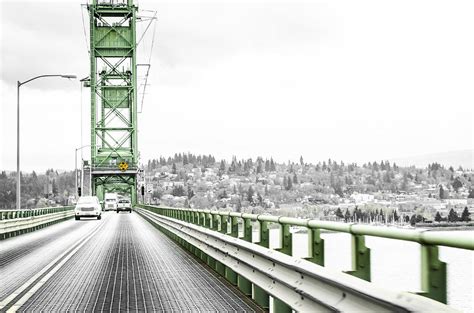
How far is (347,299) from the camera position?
20.6 ft

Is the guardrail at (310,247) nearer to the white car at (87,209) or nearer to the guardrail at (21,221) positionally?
the guardrail at (21,221)

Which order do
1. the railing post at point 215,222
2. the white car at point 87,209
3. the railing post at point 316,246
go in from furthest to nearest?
1. the white car at point 87,209
2. the railing post at point 215,222
3. the railing post at point 316,246

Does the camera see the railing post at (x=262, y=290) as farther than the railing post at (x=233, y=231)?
No

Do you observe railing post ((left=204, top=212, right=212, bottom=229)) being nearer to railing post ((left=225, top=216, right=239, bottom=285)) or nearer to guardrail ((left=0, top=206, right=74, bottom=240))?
railing post ((left=225, top=216, right=239, bottom=285))

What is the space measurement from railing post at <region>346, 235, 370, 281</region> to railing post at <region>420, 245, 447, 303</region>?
5.16 ft

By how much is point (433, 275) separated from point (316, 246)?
3.45 m

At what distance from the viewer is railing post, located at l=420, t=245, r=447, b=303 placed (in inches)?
191

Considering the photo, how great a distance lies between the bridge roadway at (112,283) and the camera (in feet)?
35.3

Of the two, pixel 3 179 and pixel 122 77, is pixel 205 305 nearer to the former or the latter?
pixel 122 77

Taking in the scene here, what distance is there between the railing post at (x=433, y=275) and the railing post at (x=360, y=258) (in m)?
1.57

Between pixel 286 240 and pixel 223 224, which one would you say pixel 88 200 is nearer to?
pixel 223 224

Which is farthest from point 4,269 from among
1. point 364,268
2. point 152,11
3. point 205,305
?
point 152,11

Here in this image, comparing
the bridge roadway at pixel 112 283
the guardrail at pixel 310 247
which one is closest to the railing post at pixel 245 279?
the guardrail at pixel 310 247

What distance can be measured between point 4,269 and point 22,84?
29797 mm
